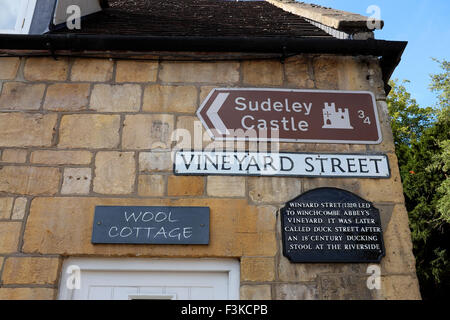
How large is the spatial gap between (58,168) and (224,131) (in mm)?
1416

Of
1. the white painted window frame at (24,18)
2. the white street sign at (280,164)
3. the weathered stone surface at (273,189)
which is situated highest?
the white painted window frame at (24,18)

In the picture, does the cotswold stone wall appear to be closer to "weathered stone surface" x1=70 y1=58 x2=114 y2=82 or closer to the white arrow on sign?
"weathered stone surface" x1=70 y1=58 x2=114 y2=82

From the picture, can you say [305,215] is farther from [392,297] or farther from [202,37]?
[202,37]

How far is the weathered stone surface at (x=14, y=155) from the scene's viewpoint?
3.31 meters

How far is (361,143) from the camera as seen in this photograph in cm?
349

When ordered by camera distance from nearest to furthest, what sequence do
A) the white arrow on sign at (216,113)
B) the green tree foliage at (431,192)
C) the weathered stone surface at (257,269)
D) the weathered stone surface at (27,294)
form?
the weathered stone surface at (27,294) → the weathered stone surface at (257,269) → the white arrow on sign at (216,113) → the green tree foliage at (431,192)

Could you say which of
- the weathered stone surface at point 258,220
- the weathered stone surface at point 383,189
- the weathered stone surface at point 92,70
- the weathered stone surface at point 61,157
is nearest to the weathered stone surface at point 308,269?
the weathered stone surface at point 258,220

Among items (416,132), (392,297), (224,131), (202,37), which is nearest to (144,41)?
(202,37)

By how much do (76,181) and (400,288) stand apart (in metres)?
2.66

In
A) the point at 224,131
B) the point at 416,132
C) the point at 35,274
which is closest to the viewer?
the point at 35,274

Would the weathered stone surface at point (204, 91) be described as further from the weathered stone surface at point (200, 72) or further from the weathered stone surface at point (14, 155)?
the weathered stone surface at point (14, 155)

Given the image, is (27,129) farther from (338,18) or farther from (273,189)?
(338,18)

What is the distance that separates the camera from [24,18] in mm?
4023

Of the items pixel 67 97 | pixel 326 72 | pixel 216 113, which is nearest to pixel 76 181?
pixel 67 97
